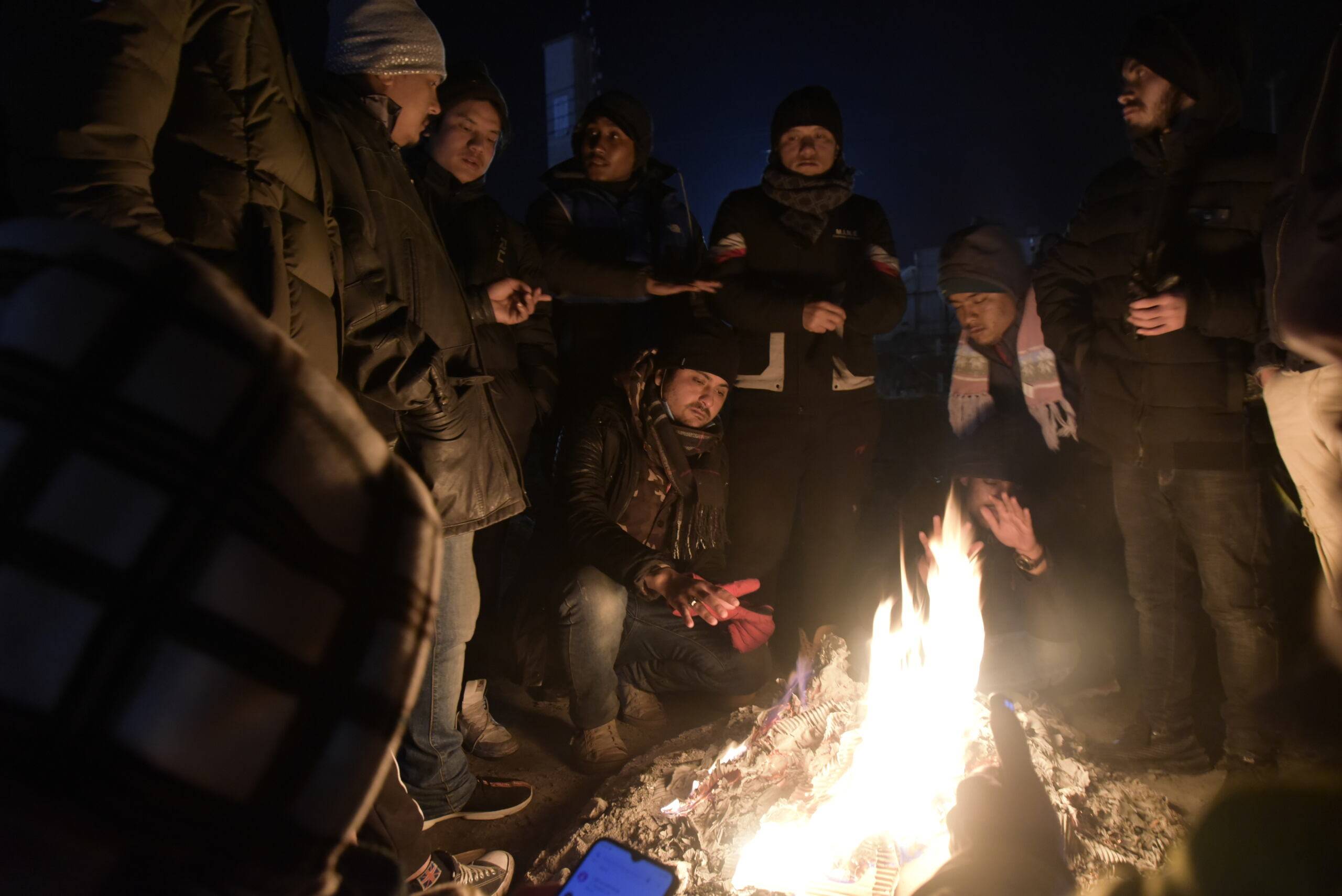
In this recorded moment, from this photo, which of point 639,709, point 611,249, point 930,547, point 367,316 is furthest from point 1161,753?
point 367,316

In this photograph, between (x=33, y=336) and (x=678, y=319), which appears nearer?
(x=33, y=336)

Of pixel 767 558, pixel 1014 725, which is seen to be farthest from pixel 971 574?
pixel 1014 725

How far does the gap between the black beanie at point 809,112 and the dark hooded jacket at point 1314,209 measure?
210 centimetres

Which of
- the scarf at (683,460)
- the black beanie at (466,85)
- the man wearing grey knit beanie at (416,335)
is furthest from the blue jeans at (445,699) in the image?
the black beanie at (466,85)

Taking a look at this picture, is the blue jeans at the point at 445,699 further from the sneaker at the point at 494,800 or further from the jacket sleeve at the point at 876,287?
the jacket sleeve at the point at 876,287

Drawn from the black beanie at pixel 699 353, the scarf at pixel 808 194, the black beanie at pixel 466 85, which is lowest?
the black beanie at pixel 699 353

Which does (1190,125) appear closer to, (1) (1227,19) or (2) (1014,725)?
(1) (1227,19)

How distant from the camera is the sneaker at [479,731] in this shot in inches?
132

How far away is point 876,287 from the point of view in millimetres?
3918

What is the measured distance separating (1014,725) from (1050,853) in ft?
1.56

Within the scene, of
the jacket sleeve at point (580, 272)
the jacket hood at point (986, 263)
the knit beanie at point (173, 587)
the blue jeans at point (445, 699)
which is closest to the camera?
the knit beanie at point (173, 587)

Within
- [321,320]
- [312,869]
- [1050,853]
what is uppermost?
[321,320]

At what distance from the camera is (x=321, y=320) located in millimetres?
1893

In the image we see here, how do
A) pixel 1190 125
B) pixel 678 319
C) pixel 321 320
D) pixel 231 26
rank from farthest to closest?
pixel 678 319
pixel 1190 125
pixel 321 320
pixel 231 26
